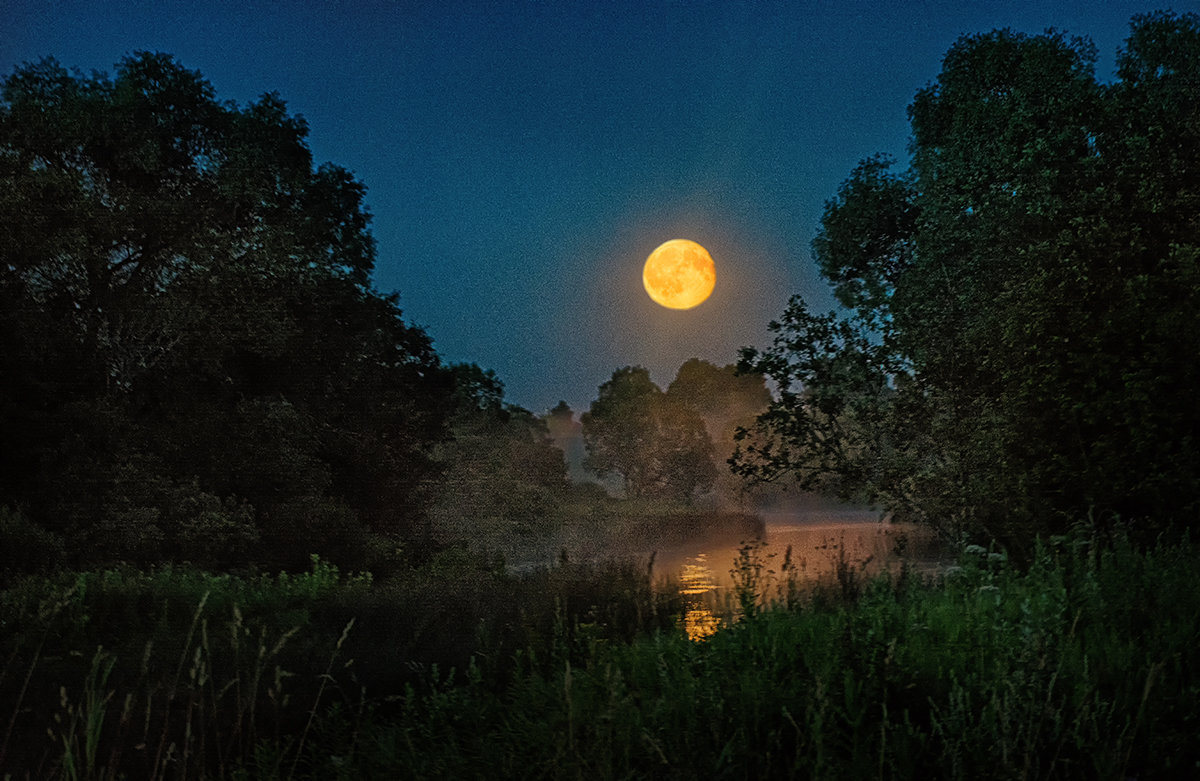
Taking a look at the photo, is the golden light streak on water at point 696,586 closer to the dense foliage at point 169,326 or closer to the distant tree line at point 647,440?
the dense foliage at point 169,326

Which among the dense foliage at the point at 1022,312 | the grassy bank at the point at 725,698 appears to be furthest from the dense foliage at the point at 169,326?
the dense foliage at the point at 1022,312

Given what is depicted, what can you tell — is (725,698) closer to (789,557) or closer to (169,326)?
→ (789,557)

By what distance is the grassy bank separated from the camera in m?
3.65

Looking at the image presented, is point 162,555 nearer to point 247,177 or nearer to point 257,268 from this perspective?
point 257,268

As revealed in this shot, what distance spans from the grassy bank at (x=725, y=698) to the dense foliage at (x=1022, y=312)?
234cm

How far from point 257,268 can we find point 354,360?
13.8 ft

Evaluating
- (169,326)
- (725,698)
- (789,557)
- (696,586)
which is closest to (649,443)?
(696,586)

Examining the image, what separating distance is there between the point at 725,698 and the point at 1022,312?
333 inches

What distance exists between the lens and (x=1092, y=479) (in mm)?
9258

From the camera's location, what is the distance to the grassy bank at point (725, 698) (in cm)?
365

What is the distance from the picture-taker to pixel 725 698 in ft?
13.9

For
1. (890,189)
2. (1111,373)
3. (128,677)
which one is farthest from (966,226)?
(128,677)

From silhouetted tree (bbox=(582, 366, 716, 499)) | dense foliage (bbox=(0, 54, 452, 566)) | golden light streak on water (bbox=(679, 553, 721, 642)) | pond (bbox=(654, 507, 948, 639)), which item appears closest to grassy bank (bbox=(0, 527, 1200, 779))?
pond (bbox=(654, 507, 948, 639))

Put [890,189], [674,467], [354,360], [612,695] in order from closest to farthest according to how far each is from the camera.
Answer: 1. [612,695]
2. [890,189]
3. [354,360]
4. [674,467]
